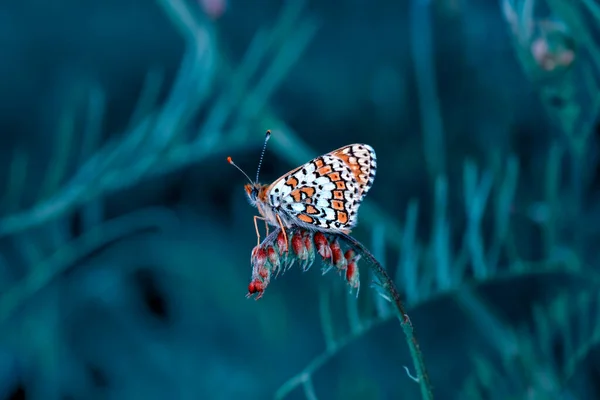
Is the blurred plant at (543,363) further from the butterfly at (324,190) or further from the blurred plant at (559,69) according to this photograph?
the butterfly at (324,190)

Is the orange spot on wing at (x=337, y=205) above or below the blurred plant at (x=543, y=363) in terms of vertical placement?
above

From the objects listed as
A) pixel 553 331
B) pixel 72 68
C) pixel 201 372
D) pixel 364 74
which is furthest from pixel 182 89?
pixel 553 331

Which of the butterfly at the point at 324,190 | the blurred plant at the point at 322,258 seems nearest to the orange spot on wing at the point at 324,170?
the butterfly at the point at 324,190

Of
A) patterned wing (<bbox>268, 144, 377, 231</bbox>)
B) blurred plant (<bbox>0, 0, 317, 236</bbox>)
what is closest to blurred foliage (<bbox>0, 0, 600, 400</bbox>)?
blurred plant (<bbox>0, 0, 317, 236</bbox>)

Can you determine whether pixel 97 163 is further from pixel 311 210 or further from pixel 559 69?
pixel 559 69

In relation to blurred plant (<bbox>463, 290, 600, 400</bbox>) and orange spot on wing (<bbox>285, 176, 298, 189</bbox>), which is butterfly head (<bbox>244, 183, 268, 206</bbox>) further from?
blurred plant (<bbox>463, 290, 600, 400</bbox>)

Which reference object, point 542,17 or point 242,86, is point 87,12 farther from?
point 542,17

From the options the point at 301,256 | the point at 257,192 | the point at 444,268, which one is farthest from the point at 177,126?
the point at 301,256
